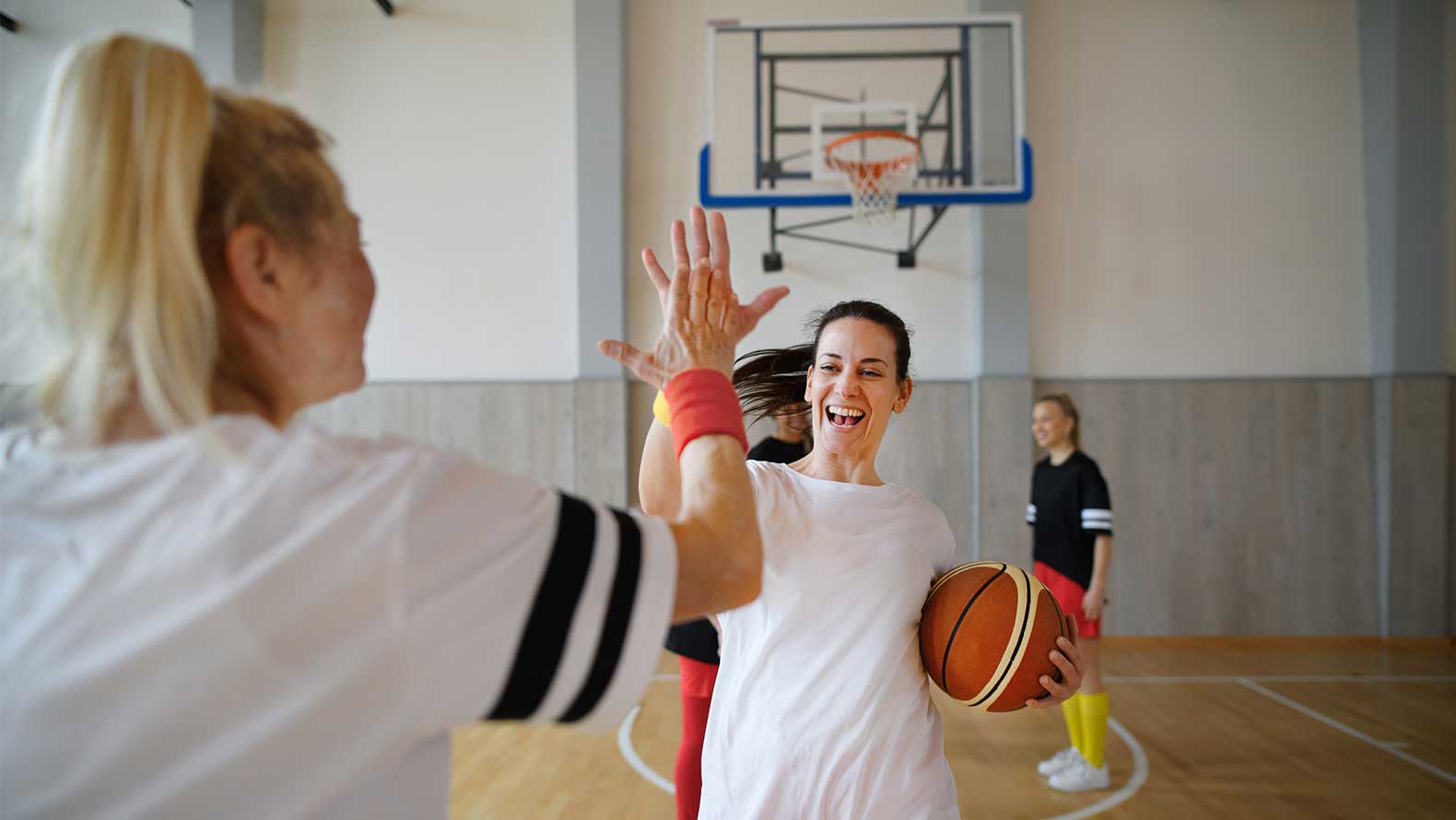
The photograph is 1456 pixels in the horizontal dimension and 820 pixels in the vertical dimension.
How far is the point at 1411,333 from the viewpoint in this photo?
747cm

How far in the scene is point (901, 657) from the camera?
1831 millimetres

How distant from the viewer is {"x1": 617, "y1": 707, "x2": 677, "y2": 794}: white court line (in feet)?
14.3

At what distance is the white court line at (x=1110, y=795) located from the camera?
13.1 feet

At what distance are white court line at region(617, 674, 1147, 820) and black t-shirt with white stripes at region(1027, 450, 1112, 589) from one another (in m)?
0.97

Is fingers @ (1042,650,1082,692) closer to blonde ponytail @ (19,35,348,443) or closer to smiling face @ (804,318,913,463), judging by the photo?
smiling face @ (804,318,913,463)

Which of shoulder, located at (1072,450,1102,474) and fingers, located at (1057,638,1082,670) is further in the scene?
shoulder, located at (1072,450,1102,474)

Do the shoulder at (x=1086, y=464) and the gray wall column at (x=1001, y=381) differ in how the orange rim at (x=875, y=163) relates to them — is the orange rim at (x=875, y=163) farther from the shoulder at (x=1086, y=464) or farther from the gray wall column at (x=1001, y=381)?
the shoulder at (x=1086, y=464)

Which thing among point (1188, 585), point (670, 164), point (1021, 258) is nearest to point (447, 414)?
point (670, 164)

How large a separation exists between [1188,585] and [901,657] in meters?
6.81

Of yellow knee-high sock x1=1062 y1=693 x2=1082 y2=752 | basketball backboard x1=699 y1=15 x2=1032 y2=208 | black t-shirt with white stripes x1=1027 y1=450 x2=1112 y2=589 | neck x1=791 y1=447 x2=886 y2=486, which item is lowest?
yellow knee-high sock x1=1062 y1=693 x2=1082 y2=752

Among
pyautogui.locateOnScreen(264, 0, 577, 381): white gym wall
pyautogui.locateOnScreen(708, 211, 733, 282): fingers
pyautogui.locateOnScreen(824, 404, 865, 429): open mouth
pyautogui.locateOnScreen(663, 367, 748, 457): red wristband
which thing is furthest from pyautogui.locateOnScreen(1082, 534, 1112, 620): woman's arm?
pyautogui.locateOnScreen(264, 0, 577, 381): white gym wall

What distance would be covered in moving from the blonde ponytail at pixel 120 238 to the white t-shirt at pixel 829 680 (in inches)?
51.7

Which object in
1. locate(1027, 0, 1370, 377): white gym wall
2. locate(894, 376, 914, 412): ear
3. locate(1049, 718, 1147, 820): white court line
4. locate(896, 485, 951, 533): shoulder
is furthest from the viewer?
locate(1027, 0, 1370, 377): white gym wall

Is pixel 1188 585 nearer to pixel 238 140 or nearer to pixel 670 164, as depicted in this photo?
pixel 670 164
